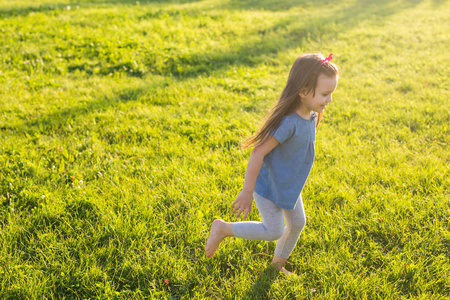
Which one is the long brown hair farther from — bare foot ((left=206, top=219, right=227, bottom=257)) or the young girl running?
bare foot ((left=206, top=219, right=227, bottom=257))

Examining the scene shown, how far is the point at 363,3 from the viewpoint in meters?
12.9

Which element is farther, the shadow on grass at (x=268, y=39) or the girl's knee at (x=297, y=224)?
the shadow on grass at (x=268, y=39)

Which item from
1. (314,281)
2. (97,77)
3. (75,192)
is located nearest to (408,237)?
(314,281)

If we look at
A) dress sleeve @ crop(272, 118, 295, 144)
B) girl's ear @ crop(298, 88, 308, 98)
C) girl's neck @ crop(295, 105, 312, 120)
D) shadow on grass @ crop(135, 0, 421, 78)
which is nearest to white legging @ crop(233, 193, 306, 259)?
dress sleeve @ crop(272, 118, 295, 144)

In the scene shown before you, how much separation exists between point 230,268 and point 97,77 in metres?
4.66

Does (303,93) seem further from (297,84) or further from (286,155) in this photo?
(286,155)

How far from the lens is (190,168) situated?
3.61 m

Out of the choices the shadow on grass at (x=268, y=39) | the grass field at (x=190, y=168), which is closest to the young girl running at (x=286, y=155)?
the grass field at (x=190, y=168)

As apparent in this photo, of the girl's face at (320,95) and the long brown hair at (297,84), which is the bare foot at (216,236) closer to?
the long brown hair at (297,84)

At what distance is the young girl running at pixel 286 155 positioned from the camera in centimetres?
213

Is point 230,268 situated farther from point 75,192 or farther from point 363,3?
point 363,3

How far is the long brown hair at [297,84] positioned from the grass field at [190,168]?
3.56 ft

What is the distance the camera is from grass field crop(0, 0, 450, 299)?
8.16ft

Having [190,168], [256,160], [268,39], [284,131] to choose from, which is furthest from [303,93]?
[268,39]
